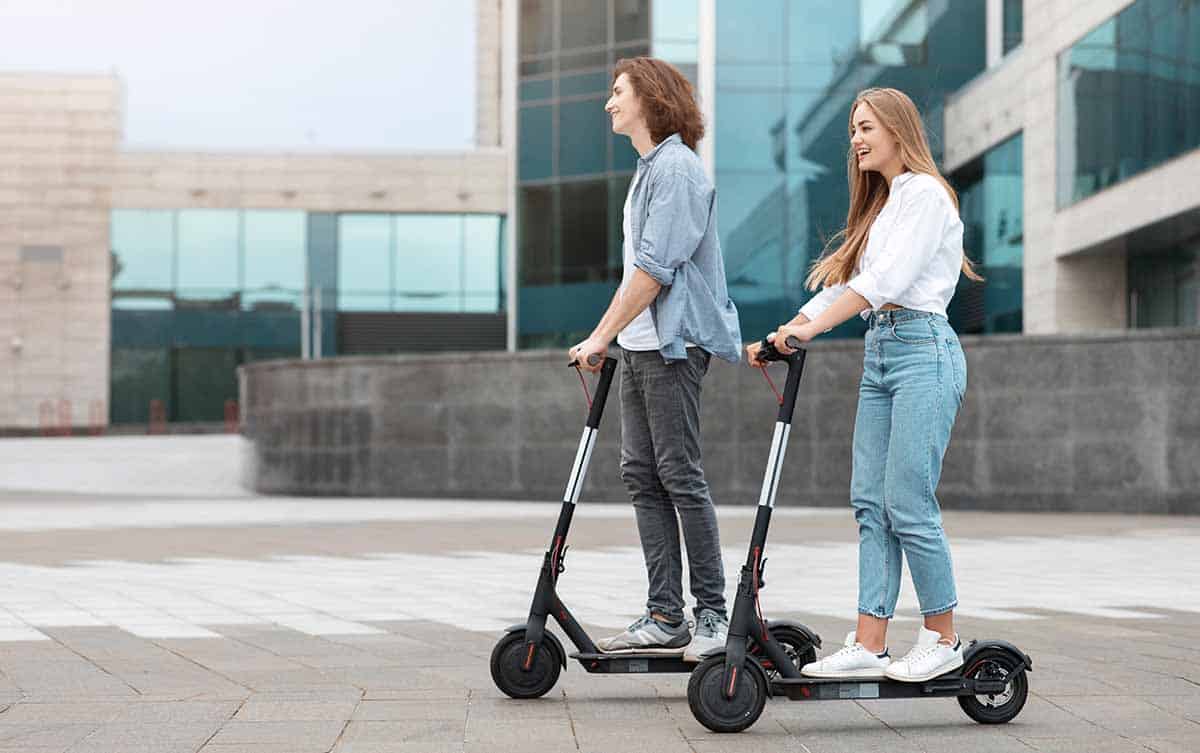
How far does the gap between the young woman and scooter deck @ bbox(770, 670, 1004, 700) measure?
3cm

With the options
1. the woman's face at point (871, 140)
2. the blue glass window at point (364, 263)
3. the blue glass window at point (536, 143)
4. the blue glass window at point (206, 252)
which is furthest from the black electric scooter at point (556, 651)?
the blue glass window at point (206, 252)

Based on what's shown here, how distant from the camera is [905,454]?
4.57 metres

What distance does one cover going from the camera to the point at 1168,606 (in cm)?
761

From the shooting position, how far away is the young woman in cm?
453

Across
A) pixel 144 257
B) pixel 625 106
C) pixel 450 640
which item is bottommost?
pixel 450 640

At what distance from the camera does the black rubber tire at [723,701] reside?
14.3 feet

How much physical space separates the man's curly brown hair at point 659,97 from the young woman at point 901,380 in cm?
68

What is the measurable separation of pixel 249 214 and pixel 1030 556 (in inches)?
1391

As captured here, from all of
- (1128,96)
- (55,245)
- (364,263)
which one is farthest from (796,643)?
(55,245)

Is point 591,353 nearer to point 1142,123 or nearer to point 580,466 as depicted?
point 580,466

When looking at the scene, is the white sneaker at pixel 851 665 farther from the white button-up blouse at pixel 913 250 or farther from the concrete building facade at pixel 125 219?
the concrete building facade at pixel 125 219

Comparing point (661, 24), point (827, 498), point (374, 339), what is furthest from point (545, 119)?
point (827, 498)

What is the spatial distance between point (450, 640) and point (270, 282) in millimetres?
38169

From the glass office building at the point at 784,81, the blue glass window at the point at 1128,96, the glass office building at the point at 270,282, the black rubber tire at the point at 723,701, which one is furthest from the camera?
the glass office building at the point at 270,282
